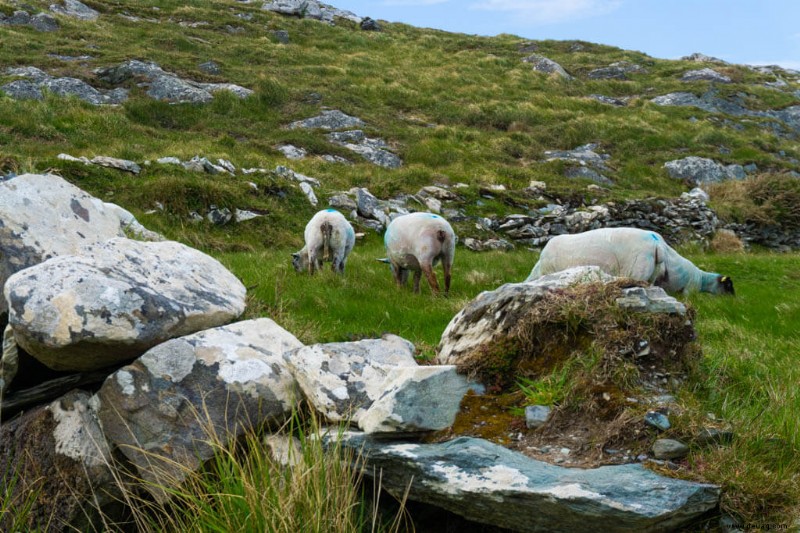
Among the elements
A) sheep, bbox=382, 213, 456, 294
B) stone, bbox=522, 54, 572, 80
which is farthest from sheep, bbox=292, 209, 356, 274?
stone, bbox=522, 54, 572, 80

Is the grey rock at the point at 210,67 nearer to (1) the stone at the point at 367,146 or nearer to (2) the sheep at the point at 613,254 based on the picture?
(1) the stone at the point at 367,146

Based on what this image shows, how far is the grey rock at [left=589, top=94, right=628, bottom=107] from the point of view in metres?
49.6

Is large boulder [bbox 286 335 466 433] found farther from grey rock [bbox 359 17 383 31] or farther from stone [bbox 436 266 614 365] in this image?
grey rock [bbox 359 17 383 31]

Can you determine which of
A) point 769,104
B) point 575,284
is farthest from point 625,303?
point 769,104

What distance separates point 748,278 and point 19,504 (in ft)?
52.6

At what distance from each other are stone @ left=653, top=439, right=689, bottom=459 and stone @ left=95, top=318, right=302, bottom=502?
96.5 inches

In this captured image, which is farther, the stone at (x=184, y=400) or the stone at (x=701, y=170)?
the stone at (x=701, y=170)

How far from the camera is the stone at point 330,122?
3338 centimetres

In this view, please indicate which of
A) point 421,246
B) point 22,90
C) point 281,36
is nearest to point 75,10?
point 281,36

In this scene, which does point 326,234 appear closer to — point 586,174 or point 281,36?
point 586,174

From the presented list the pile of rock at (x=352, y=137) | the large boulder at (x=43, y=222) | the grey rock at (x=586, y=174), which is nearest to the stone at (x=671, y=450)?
the large boulder at (x=43, y=222)

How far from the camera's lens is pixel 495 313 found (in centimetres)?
545

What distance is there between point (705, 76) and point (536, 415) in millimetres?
64450

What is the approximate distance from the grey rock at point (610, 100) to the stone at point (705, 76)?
492 inches
